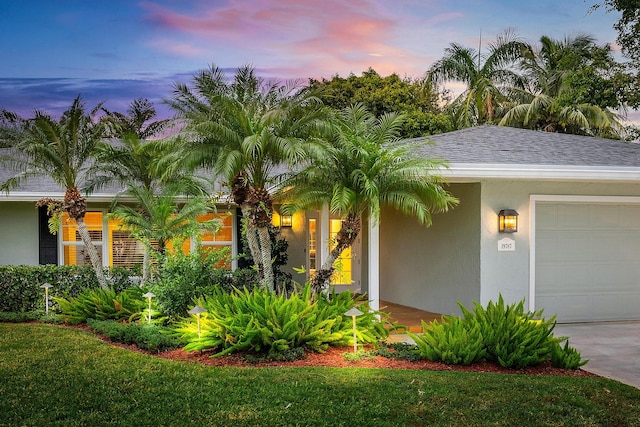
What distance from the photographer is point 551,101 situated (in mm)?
25703

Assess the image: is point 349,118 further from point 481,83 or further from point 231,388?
point 481,83

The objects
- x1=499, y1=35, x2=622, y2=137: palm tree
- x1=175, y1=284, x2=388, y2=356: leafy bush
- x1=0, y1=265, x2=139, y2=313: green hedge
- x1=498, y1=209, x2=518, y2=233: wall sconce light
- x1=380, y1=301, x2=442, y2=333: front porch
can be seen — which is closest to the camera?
x1=175, y1=284, x2=388, y2=356: leafy bush

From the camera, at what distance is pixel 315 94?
9.89 meters

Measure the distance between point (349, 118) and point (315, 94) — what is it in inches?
26.3

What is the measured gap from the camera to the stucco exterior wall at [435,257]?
1100cm

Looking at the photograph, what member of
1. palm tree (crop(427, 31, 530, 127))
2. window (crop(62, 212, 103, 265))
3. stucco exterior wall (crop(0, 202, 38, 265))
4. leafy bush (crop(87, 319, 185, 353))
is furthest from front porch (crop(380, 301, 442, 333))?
palm tree (crop(427, 31, 530, 127))

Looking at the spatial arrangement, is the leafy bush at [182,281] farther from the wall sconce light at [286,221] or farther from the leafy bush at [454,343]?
the wall sconce light at [286,221]

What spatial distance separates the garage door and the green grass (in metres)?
4.44

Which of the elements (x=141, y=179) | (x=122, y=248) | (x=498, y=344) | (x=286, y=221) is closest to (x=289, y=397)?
(x=498, y=344)

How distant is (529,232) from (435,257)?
78.2 inches

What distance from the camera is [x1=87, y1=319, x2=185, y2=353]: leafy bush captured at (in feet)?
28.5

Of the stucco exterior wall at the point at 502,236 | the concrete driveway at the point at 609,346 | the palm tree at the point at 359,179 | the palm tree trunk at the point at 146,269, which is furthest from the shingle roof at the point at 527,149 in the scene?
the palm tree trunk at the point at 146,269

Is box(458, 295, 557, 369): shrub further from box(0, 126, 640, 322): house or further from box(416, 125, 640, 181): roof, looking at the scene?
box(416, 125, 640, 181): roof

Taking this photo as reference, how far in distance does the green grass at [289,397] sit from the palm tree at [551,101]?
775 inches
